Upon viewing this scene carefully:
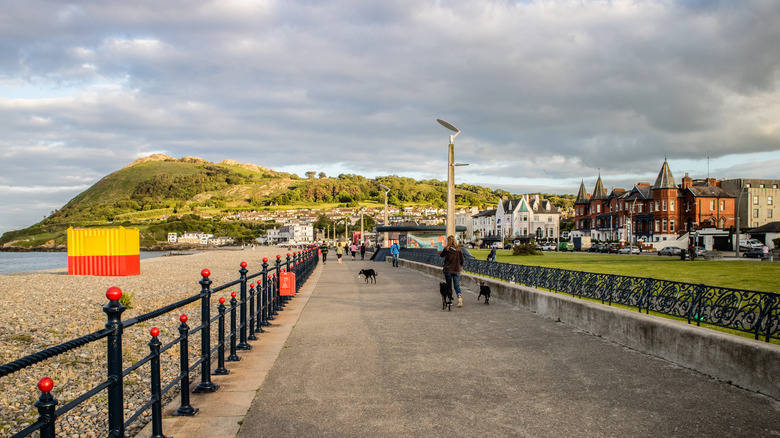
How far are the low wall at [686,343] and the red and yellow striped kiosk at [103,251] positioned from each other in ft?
101

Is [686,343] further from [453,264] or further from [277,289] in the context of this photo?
[277,289]

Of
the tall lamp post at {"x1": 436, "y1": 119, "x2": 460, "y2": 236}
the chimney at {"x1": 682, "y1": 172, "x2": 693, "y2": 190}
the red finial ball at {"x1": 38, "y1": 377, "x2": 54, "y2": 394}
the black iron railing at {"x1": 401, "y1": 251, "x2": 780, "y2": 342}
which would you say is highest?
the chimney at {"x1": 682, "y1": 172, "x2": 693, "y2": 190}

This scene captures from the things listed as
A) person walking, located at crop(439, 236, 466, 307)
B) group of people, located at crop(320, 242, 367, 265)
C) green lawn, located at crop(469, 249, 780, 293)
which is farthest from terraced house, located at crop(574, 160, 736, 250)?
person walking, located at crop(439, 236, 466, 307)

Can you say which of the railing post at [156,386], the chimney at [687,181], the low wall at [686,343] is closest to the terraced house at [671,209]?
the chimney at [687,181]

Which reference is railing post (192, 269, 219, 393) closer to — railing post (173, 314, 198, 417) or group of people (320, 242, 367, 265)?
railing post (173, 314, 198, 417)

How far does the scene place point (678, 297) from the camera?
8.14 meters

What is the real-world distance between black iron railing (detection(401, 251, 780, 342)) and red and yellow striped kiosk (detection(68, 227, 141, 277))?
27.7m

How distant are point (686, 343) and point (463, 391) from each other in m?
3.17

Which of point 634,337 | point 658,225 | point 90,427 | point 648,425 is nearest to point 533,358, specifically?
point 634,337

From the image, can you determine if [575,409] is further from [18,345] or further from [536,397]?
[18,345]

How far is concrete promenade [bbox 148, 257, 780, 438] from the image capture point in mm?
4660

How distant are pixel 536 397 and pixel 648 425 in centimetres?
115

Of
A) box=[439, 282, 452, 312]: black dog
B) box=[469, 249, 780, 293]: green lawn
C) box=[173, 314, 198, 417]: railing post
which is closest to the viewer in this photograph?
box=[173, 314, 198, 417]: railing post

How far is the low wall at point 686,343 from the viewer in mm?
5586
